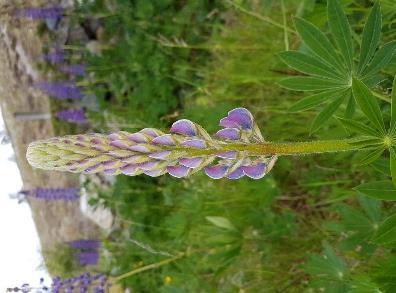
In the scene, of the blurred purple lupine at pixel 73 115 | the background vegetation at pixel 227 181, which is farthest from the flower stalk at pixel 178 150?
the blurred purple lupine at pixel 73 115

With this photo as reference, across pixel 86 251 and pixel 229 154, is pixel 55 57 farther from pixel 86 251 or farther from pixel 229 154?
pixel 229 154

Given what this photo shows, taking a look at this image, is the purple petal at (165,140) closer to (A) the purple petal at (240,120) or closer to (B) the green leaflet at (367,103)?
(A) the purple petal at (240,120)

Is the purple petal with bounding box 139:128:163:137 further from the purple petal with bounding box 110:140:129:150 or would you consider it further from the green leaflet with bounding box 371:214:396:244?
the green leaflet with bounding box 371:214:396:244

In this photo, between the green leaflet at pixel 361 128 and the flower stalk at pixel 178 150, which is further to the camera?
the green leaflet at pixel 361 128

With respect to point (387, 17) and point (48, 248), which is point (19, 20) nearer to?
point (48, 248)

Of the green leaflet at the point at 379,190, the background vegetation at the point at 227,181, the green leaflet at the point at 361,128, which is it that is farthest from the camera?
the background vegetation at the point at 227,181

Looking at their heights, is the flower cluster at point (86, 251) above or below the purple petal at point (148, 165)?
above

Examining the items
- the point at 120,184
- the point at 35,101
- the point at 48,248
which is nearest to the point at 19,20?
the point at 35,101

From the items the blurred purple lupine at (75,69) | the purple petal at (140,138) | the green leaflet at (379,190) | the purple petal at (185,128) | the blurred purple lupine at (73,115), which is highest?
the blurred purple lupine at (75,69)
